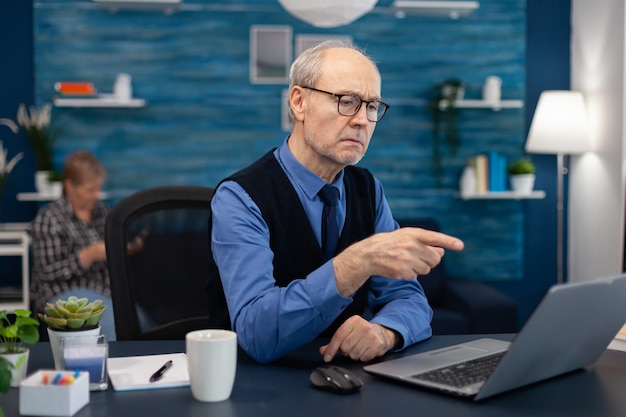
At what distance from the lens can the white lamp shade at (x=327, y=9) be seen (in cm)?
255

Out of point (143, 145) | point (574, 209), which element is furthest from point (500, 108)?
point (143, 145)

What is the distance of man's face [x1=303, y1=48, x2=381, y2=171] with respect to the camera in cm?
183

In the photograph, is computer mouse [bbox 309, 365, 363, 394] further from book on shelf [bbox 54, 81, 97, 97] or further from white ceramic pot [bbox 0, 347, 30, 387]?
book on shelf [bbox 54, 81, 97, 97]

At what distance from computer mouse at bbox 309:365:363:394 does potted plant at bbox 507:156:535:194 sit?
3.84 meters

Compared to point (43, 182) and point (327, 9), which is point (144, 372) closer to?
point (327, 9)

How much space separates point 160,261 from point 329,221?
1.56 feet

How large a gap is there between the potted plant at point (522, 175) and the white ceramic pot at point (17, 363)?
13.1 feet

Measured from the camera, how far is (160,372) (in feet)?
4.25

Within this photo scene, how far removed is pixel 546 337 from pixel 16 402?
0.81 m

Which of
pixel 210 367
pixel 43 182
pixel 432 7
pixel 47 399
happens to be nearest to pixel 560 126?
pixel 432 7

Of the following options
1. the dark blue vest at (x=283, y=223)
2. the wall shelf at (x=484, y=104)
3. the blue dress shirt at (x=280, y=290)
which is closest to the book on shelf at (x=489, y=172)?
the wall shelf at (x=484, y=104)

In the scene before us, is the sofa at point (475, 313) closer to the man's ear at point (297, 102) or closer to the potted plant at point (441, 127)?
the potted plant at point (441, 127)

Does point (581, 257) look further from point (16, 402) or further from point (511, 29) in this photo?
point (16, 402)

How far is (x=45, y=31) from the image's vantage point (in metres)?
4.76
